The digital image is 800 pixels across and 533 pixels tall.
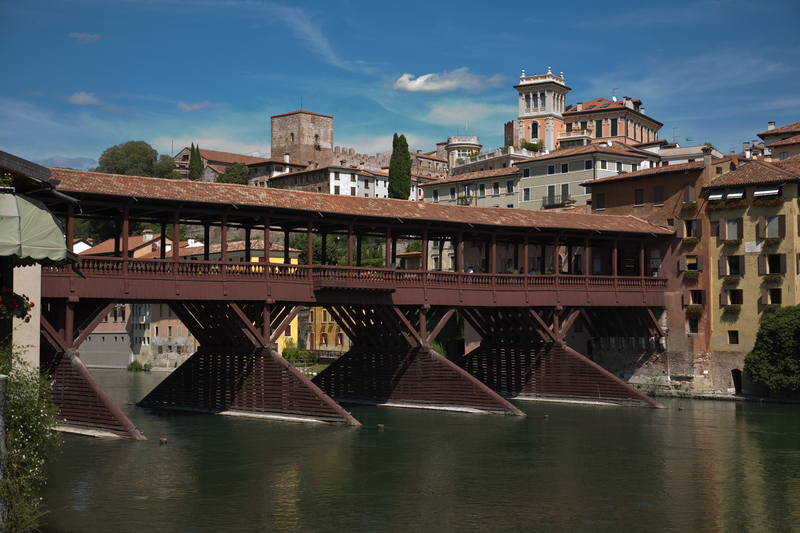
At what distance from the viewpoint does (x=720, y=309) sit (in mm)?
44156

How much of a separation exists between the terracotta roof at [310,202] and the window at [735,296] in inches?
169

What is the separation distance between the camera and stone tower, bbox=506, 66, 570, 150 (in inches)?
4456

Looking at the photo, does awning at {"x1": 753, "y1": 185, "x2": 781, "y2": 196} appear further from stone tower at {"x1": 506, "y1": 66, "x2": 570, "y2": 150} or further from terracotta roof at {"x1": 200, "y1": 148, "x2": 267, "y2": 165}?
terracotta roof at {"x1": 200, "y1": 148, "x2": 267, "y2": 165}

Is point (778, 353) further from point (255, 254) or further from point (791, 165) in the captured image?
point (255, 254)

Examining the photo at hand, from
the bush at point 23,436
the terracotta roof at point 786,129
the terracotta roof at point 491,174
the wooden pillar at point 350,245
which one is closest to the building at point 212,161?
the terracotta roof at point 491,174

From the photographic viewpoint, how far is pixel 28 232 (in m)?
14.2

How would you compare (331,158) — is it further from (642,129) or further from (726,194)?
(726,194)

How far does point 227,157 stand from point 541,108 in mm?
46753

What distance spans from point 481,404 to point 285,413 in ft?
26.7

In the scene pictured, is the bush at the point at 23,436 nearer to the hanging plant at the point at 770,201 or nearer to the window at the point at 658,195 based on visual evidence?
the hanging plant at the point at 770,201

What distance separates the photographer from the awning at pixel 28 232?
13969 mm

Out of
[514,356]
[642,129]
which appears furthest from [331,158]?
[514,356]

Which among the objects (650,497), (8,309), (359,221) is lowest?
(650,497)

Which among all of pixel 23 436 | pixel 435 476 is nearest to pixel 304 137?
pixel 435 476
